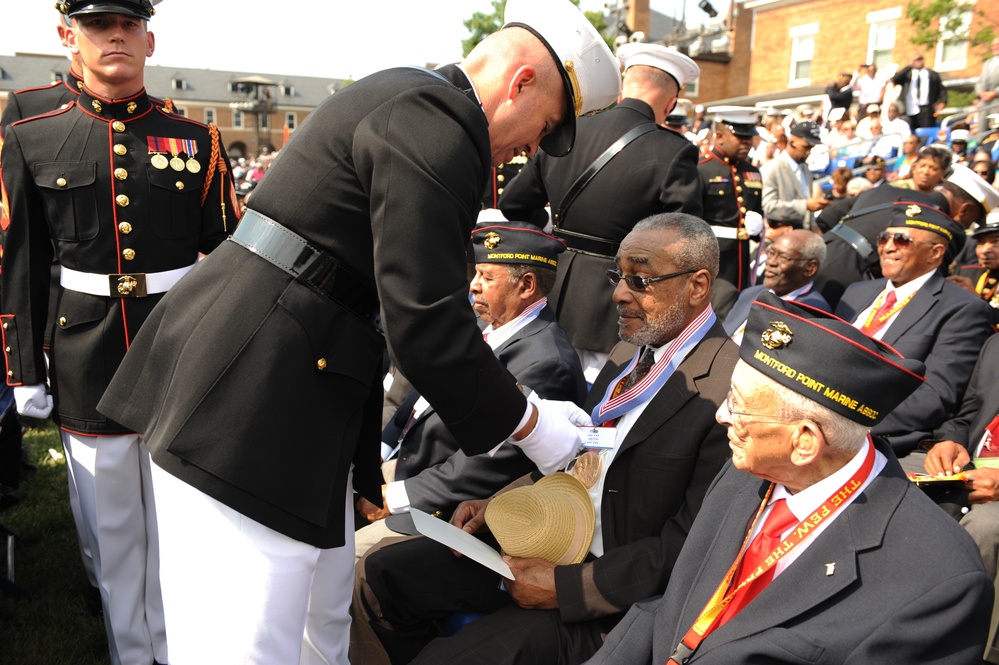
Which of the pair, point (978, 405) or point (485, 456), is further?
point (978, 405)

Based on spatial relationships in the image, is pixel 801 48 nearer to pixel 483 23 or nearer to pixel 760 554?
pixel 483 23

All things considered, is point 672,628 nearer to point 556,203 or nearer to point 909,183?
point 556,203

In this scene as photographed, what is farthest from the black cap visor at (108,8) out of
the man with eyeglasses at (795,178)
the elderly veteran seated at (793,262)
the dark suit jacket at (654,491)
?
the man with eyeglasses at (795,178)

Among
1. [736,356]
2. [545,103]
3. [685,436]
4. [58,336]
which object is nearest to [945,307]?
[736,356]

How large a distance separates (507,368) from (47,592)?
8.43 feet

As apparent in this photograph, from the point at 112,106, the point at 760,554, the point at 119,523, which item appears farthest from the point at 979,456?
the point at 112,106

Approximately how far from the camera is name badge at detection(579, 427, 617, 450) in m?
2.86

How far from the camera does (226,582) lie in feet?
6.88

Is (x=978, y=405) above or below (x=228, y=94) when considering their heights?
above

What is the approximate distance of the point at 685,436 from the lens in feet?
9.24

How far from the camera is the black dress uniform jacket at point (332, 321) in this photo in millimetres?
1901

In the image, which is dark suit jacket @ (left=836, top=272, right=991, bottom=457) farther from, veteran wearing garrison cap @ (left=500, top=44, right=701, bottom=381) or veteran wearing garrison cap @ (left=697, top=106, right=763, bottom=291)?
veteran wearing garrison cap @ (left=697, top=106, right=763, bottom=291)

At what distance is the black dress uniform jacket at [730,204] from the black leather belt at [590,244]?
1.71m

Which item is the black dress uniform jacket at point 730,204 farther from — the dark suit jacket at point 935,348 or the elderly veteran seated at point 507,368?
the elderly veteran seated at point 507,368
